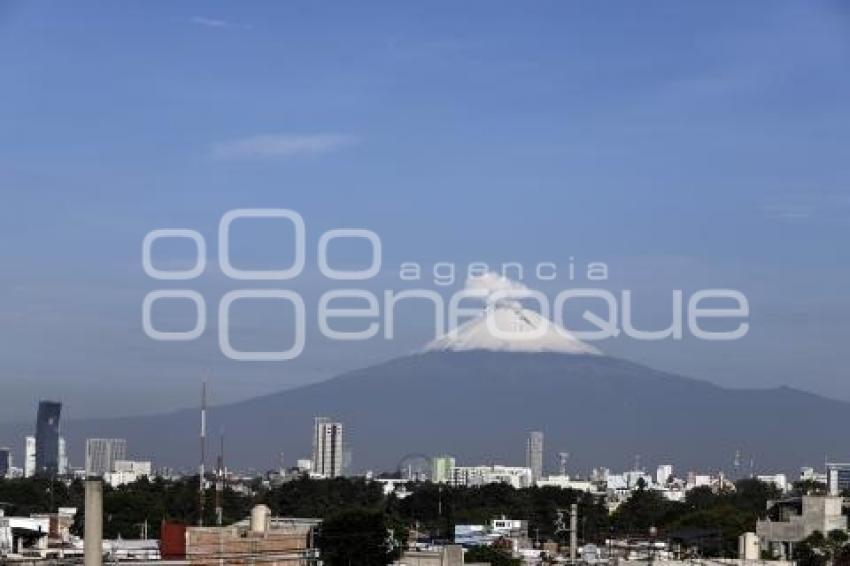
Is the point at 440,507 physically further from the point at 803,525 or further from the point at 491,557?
the point at 491,557

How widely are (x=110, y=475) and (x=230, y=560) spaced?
118676 mm

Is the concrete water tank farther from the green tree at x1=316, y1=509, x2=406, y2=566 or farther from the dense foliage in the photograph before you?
the dense foliage

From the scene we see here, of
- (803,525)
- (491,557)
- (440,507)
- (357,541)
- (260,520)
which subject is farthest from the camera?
(440,507)

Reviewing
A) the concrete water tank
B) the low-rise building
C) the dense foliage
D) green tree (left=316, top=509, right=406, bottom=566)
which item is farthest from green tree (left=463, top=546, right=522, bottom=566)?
the concrete water tank

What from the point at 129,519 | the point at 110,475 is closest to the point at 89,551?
the point at 129,519

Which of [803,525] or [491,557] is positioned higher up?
[803,525]

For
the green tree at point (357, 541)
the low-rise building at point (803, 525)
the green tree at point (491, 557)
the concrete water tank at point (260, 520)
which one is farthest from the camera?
the low-rise building at point (803, 525)

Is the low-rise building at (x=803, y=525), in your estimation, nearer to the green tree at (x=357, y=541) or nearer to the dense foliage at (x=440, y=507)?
the dense foliage at (x=440, y=507)

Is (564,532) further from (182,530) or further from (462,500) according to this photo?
(182,530)

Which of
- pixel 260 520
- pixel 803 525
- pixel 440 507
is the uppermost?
pixel 260 520

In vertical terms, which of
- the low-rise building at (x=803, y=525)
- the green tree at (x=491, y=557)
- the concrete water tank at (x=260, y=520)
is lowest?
the green tree at (x=491, y=557)

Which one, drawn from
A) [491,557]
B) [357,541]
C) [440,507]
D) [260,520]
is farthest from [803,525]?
[440,507]

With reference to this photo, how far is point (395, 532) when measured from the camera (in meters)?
60.6

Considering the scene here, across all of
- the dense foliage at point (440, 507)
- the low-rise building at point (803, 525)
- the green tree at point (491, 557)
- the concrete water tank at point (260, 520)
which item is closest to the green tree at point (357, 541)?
the green tree at point (491, 557)
